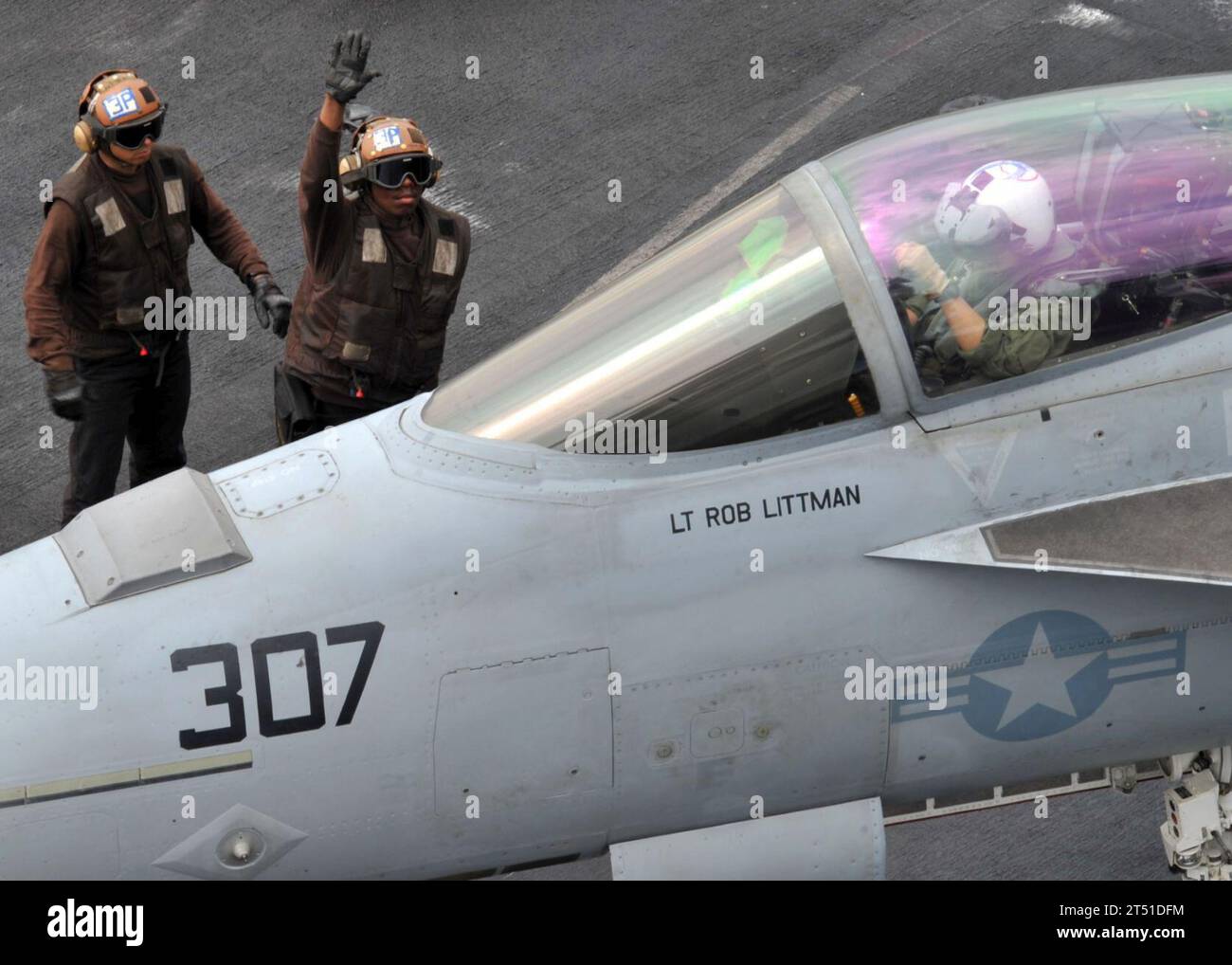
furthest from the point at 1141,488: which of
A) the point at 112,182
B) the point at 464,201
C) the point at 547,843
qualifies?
the point at 464,201

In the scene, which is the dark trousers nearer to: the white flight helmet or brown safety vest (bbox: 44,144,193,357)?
brown safety vest (bbox: 44,144,193,357)

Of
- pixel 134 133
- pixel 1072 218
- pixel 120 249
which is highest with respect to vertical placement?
pixel 134 133

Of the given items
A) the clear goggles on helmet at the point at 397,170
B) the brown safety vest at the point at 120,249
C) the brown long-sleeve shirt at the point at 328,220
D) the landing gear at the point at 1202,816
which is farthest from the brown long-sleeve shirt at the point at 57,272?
the landing gear at the point at 1202,816

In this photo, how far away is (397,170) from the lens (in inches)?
296

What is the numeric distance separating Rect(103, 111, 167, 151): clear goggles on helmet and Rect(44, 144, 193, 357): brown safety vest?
0.61 feet

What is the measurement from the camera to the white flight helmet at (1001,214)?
5.38 metres

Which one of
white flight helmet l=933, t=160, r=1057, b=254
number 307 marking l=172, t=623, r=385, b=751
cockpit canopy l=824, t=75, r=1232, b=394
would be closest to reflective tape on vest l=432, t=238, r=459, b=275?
cockpit canopy l=824, t=75, r=1232, b=394

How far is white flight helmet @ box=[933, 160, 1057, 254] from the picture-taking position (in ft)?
17.7

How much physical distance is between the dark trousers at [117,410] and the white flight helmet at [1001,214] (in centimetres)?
414

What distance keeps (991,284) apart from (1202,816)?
210cm

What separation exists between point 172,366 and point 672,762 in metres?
4.10

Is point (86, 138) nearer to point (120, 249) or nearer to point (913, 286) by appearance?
point (120, 249)

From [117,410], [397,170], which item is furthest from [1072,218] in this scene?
[117,410]

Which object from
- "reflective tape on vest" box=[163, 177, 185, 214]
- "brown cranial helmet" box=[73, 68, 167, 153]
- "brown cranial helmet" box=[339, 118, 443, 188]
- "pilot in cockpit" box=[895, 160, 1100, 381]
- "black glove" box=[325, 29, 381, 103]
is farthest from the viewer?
"reflective tape on vest" box=[163, 177, 185, 214]
